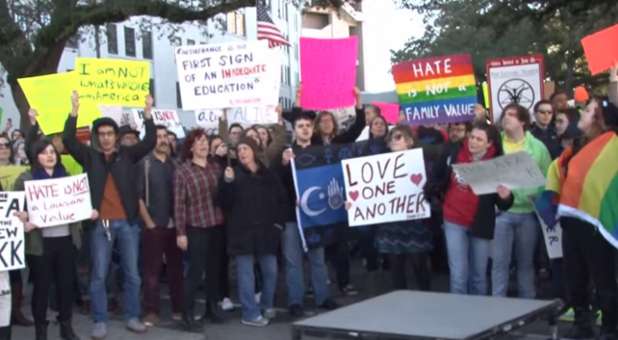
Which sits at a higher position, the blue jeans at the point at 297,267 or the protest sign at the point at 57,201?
the protest sign at the point at 57,201

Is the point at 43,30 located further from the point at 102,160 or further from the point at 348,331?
the point at 348,331

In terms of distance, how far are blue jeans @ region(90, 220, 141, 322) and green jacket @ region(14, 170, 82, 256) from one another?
29cm

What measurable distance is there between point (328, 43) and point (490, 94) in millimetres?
2084

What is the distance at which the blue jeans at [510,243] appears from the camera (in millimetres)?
8680

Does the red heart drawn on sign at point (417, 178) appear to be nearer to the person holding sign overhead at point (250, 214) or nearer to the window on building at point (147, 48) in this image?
→ the person holding sign overhead at point (250, 214)

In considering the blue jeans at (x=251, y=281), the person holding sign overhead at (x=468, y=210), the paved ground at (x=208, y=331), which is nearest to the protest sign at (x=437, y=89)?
the person holding sign overhead at (x=468, y=210)

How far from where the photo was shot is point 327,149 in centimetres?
978

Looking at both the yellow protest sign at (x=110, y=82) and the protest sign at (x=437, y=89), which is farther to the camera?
the protest sign at (x=437, y=89)

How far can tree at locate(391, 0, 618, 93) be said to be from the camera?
695 inches

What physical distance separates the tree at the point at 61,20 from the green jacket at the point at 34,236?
7.02m

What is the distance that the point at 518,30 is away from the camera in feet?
101

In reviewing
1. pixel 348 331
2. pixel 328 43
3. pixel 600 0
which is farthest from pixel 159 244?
pixel 600 0

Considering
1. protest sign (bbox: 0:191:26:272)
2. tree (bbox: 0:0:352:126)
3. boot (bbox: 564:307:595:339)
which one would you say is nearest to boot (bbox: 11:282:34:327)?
protest sign (bbox: 0:191:26:272)

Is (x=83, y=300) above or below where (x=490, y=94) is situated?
below
